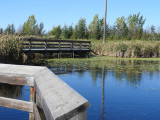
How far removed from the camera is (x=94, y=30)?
1676 inches

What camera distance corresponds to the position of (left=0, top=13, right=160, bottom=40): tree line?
38741 millimetres

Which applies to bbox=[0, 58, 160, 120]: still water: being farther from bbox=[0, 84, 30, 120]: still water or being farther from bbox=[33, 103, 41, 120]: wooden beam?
bbox=[33, 103, 41, 120]: wooden beam

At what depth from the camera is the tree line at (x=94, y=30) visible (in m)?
38.7

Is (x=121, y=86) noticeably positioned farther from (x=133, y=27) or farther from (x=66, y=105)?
(x=133, y=27)

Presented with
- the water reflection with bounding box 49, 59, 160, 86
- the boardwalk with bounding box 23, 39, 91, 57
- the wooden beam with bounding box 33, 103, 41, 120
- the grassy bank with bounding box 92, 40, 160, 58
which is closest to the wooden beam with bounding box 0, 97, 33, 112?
the wooden beam with bounding box 33, 103, 41, 120

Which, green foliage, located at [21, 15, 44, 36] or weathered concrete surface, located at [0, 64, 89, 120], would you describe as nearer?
weathered concrete surface, located at [0, 64, 89, 120]

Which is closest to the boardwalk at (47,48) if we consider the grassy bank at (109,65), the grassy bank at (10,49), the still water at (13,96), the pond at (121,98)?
the grassy bank at (109,65)

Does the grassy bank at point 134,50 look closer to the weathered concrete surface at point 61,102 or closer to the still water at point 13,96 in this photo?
the still water at point 13,96

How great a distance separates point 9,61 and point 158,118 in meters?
9.31

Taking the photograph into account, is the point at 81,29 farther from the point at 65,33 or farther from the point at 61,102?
the point at 61,102

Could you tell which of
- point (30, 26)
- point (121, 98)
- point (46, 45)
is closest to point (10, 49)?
point (46, 45)

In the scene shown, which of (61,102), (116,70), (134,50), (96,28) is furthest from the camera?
(96,28)

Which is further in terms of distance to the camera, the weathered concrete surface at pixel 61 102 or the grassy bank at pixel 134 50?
the grassy bank at pixel 134 50

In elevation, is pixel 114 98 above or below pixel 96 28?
below
